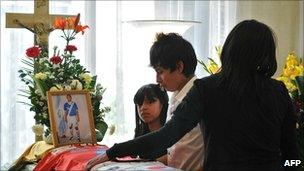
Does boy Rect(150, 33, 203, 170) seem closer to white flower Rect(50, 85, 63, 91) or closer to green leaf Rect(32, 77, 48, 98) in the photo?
white flower Rect(50, 85, 63, 91)

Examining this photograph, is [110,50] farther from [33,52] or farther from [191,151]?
[191,151]

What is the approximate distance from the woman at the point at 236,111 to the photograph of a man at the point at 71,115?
570mm

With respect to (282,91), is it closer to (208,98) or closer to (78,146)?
(208,98)

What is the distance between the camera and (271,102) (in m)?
1.11

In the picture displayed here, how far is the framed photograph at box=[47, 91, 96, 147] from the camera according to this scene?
1.65 metres

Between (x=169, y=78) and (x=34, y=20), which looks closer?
(x=169, y=78)

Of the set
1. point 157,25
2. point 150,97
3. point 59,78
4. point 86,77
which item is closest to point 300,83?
point 157,25

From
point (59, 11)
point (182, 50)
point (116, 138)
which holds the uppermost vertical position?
point (59, 11)

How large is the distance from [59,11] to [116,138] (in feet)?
3.13

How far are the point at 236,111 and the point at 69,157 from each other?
58 centimetres

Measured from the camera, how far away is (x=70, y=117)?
1.67m

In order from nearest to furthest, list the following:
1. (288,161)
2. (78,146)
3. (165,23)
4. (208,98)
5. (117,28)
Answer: (208,98) → (288,161) → (78,146) → (165,23) → (117,28)

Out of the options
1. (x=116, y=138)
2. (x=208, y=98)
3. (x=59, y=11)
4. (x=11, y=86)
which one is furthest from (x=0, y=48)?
(x=208, y=98)

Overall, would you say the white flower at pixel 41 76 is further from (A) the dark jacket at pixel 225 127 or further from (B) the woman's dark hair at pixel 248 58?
(B) the woman's dark hair at pixel 248 58
